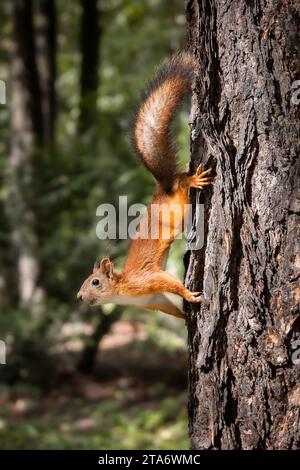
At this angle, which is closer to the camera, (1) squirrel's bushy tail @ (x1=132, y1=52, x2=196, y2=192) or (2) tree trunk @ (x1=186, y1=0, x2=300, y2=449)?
(2) tree trunk @ (x1=186, y1=0, x2=300, y2=449)

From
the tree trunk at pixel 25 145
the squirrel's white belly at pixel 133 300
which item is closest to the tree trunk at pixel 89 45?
the tree trunk at pixel 25 145

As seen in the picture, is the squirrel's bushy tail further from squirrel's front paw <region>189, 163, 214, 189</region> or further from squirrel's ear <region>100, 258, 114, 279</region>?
squirrel's ear <region>100, 258, 114, 279</region>

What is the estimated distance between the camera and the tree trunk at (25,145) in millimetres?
7671

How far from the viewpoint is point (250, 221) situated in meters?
2.35

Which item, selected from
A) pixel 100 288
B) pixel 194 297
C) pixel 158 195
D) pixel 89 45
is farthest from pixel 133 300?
pixel 89 45

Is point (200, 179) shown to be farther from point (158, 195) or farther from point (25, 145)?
point (25, 145)

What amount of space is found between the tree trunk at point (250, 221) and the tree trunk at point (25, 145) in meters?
5.21

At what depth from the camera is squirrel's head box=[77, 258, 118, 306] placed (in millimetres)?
3299

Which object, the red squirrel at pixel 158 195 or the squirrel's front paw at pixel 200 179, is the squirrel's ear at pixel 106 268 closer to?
the red squirrel at pixel 158 195

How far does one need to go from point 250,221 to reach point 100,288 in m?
1.20

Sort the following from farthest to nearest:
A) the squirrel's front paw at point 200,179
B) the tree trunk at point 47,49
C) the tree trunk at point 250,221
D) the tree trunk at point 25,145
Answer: the tree trunk at point 47,49 → the tree trunk at point 25,145 → the squirrel's front paw at point 200,179 → the tree trunk at point 250,221

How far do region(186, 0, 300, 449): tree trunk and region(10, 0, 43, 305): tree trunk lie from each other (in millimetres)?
5211

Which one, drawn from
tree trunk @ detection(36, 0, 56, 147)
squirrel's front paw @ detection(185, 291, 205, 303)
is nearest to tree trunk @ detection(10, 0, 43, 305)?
tree trunk @ detection(36, 0, 56, 147)
